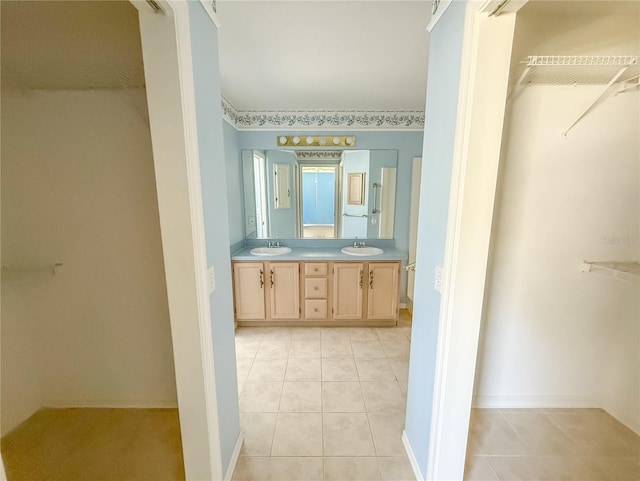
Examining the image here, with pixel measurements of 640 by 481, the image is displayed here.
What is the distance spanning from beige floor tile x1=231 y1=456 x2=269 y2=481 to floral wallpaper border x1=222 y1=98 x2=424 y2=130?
2968mm

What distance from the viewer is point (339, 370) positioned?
2242 mm

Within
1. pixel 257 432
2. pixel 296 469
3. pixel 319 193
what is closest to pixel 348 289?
pixel 319 193

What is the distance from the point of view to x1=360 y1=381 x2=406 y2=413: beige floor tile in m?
1.84

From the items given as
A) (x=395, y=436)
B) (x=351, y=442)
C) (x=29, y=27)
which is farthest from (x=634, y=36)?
(x=29, y=27)

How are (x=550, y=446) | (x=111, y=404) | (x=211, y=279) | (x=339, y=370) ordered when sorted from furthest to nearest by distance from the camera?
(x=339, y=370) < (x=111, y=404) < (x=550, y=446) < (x=211, y=279)

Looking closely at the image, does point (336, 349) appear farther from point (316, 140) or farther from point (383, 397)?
point (316, 140)

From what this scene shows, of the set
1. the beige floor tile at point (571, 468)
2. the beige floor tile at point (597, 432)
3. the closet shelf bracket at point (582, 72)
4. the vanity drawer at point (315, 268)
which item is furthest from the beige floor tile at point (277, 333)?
the closet shelf bracket at point (582, 72)

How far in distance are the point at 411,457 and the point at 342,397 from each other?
60cm

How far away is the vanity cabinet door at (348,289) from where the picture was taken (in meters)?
2.80

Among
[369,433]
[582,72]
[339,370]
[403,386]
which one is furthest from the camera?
[339,370]

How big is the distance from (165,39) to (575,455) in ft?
9.22

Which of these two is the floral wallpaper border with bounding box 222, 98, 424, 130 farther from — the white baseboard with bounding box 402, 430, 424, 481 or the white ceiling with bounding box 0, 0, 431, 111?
the white baseboard with bounding box 402, 430, 424, 481

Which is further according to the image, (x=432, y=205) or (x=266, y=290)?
(x=266, y=290)

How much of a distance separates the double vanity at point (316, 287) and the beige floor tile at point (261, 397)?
0.89 metres
